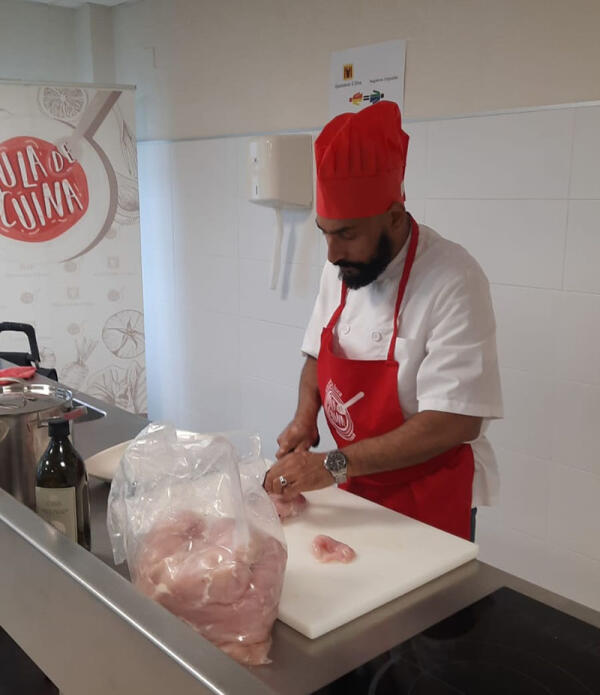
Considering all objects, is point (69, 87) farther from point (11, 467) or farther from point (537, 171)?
point (11, 467)

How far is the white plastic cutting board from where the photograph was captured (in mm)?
954

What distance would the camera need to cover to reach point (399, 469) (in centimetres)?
155

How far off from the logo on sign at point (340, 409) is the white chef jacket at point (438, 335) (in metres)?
0.09

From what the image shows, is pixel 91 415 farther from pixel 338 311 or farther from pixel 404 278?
pixel 404 278

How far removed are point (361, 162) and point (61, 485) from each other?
862 millimetres

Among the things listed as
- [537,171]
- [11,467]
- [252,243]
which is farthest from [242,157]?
[11,467]

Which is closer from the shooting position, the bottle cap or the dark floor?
the bottle cap

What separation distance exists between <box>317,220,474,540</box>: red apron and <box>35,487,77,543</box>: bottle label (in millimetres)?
678

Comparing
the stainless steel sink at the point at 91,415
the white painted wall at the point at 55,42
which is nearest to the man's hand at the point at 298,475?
the stainless steel sink at the point at 91,415

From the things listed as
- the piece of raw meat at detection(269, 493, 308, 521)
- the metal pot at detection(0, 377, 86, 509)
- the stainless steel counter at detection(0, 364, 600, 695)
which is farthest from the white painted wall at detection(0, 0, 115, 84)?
the stainless steel counter at detection(0, 364, 600, 695)

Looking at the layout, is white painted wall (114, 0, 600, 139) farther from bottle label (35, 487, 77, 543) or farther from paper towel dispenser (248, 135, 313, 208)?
bottle label (35, 487, 77, 543)

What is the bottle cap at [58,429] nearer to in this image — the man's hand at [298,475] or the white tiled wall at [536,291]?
the man's hand at [298,475]

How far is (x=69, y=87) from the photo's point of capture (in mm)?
3473

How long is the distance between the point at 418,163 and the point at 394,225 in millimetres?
1037
